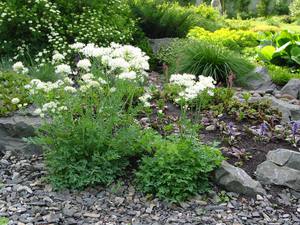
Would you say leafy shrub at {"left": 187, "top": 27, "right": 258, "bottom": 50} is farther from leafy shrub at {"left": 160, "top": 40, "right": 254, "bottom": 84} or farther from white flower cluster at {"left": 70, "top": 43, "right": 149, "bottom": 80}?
white flower cluster at {"left": 70, "top": 43, "right": 149, "bottom": 80}

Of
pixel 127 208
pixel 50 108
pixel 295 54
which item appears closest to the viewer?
pixel 127 208

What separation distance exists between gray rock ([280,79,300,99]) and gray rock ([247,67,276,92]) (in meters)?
0.35

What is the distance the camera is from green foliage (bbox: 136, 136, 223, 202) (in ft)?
13.0

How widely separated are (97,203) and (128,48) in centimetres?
129

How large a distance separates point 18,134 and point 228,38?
5.13 m

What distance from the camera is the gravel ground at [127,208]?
12.5ft

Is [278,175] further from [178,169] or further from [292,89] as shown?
[292,89]

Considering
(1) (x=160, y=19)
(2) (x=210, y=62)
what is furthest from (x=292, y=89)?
(1) (x=160, y=19)

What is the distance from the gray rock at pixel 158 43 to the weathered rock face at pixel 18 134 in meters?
4.60

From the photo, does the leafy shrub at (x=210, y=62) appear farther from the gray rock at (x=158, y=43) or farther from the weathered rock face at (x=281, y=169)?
the weathered rock face at (x=281, y=169)

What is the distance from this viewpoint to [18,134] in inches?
196

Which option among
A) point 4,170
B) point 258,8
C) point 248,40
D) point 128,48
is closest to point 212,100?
point 128,48

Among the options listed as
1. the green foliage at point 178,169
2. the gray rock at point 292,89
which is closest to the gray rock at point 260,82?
the gray rock at point 292,89

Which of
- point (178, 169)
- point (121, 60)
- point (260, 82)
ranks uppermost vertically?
point (121, 60)
